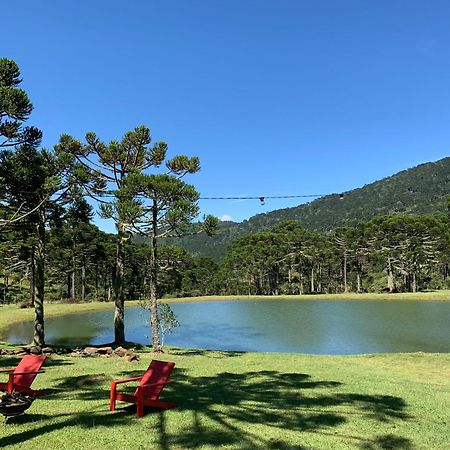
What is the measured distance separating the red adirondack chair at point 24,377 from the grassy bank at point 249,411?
0.37 metres

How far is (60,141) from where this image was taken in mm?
17094

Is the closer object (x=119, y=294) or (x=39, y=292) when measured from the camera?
(x=39, y=292)

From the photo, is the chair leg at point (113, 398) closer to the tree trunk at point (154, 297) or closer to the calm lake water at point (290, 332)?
the tree trunk at point (154, 297)

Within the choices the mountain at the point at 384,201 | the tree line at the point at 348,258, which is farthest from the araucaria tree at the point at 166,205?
the mountain at the point at 384,201

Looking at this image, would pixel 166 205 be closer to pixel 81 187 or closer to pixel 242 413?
pixel 81 187

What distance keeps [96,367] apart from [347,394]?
6275mm

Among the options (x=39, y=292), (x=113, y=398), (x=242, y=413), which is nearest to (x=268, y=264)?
(x=39, y=292)

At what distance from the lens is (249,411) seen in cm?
703

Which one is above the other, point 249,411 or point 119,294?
point 119,294

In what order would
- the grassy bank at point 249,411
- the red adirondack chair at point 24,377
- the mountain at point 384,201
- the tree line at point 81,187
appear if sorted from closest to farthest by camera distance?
the grassy bank at point 249,411 → the red adirondack chair at point 24,377 → the tree line at point 81,187 → the mountain at point 384,201

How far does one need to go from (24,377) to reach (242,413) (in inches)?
142

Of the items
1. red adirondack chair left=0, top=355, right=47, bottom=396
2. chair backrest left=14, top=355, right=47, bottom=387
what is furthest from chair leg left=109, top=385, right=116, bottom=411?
chair backrest left=14, top=355, right=47, bottom=387

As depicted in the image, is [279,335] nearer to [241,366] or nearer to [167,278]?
[241,366]

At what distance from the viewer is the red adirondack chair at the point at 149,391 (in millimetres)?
6656
